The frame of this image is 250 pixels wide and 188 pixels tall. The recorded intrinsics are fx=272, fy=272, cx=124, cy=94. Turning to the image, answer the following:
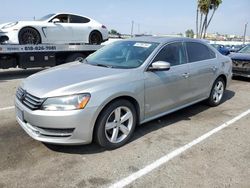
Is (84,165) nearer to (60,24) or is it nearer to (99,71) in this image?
(99,71)

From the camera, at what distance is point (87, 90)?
347 cm

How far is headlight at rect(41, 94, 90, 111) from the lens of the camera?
337 cm

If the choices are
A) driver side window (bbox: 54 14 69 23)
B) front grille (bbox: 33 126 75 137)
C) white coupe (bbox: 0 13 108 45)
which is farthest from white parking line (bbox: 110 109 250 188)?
driver side window (bbox: 54 14 69 23)

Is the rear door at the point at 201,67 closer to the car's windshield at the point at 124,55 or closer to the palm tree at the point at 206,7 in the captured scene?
the car's windshield at the point at 124,55

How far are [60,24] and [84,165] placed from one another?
26.1 feet

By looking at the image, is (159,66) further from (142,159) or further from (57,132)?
(57,132)

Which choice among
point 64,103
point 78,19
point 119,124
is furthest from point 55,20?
point 64,103

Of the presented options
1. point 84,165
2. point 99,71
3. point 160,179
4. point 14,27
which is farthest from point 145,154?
point 14,27

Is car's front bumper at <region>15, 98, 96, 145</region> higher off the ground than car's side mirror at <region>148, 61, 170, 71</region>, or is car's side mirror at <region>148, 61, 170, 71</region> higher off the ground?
car's side mirror at <region>148, 61, 170, 71</region>

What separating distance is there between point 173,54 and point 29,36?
21.5ft

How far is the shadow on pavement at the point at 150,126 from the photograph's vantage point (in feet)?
12.5

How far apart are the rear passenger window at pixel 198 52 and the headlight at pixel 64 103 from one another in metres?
2.62

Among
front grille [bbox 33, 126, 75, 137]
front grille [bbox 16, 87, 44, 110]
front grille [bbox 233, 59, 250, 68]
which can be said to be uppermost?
front grille [bbox 233, 59, 250, 68]

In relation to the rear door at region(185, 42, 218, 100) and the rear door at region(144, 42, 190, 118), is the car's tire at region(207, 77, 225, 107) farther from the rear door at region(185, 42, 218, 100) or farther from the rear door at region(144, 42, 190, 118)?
the rear door at region(144, 42, 190, 118)
